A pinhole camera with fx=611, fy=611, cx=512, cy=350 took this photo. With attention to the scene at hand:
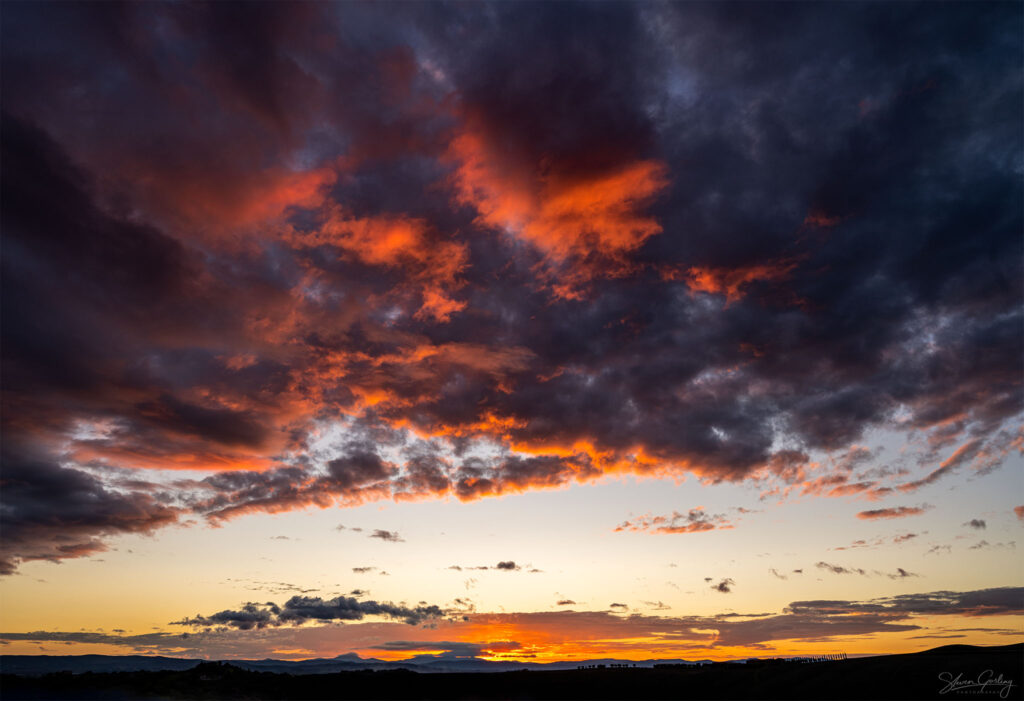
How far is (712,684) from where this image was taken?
127500 mm

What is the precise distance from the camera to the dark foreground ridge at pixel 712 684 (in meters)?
78.2

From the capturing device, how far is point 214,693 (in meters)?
169

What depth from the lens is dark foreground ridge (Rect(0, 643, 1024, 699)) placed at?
257 feet

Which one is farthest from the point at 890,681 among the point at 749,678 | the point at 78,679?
the point at 78,679
